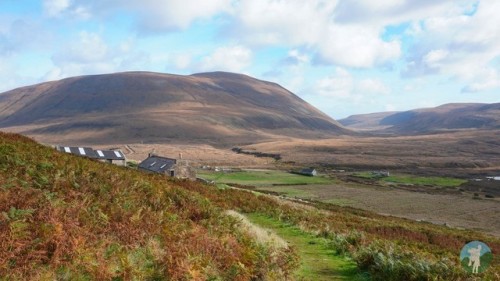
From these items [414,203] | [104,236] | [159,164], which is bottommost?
[414,203]

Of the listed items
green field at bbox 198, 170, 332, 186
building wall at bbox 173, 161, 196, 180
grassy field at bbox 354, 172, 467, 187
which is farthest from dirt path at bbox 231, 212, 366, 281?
grassy field at bbox 354, 172, 467, 187

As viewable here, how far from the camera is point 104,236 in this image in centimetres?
1020

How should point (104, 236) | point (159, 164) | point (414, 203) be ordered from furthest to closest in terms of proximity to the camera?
1. point (414, 203)
2. point (159, 164)
3. point (104, 236)

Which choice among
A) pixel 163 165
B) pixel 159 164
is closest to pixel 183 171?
pixel 163 165

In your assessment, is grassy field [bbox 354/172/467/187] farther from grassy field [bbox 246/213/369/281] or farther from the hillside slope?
the hillside slope

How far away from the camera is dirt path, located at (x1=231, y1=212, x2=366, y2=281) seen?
1240 centimetres

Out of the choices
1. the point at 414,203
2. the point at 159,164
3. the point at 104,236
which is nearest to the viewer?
the point at 104,236

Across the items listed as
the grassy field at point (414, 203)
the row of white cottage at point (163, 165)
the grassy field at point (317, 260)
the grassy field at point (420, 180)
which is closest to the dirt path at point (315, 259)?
the grassy field at point (317, 260)

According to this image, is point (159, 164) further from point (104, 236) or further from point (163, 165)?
point (104, 236)

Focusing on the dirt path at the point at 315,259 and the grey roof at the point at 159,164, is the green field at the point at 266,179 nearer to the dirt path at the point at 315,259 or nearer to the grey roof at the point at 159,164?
the grey roof at the point at 159,164

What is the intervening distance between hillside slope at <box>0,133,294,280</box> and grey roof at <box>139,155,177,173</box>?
40.7 m

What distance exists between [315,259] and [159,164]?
49.7m

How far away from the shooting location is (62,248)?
8.87m

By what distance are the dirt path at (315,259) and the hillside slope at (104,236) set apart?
0.86 metres
